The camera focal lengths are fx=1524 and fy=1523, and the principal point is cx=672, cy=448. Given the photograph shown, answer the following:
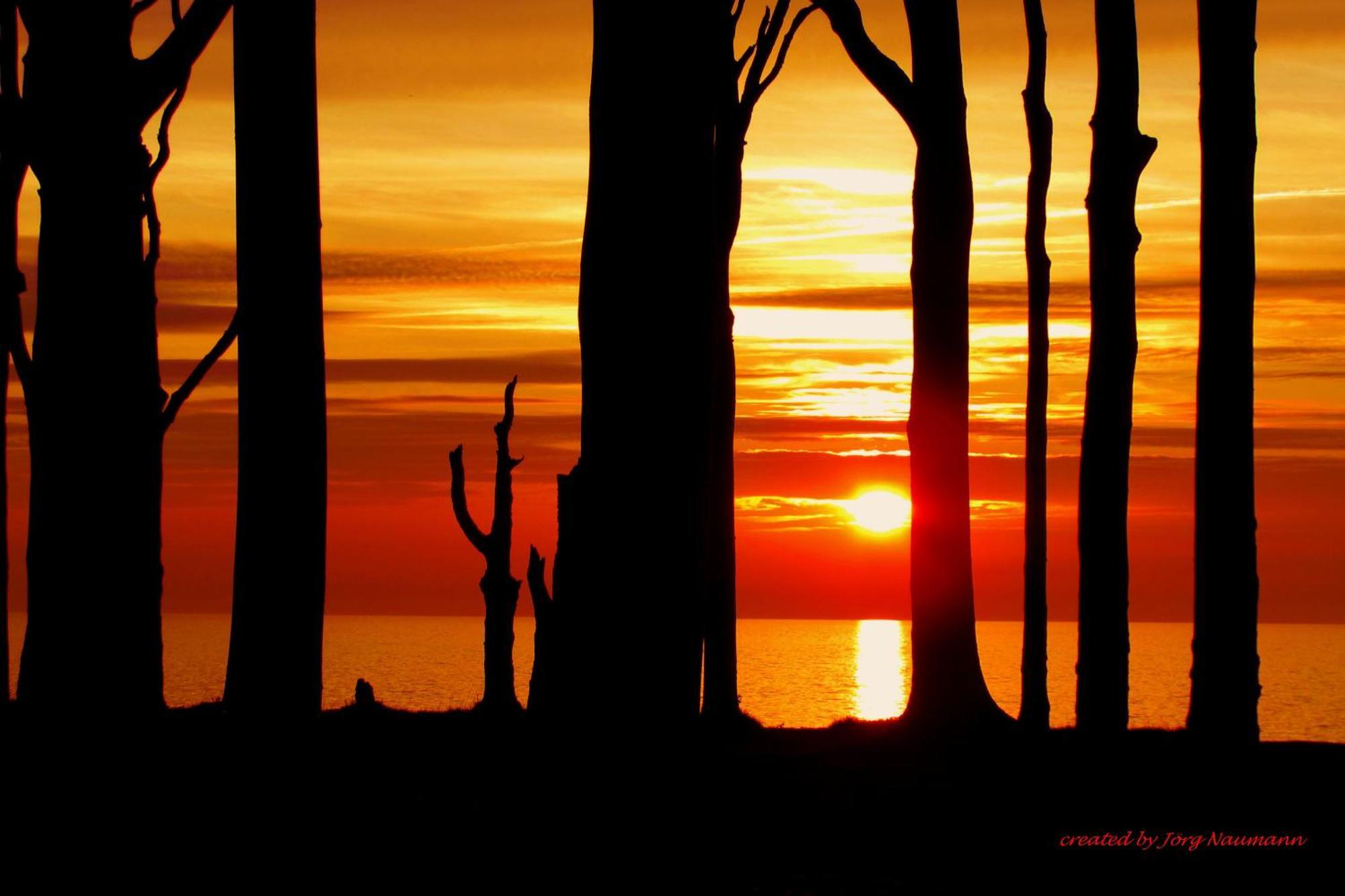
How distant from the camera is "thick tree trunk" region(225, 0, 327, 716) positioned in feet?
35.9

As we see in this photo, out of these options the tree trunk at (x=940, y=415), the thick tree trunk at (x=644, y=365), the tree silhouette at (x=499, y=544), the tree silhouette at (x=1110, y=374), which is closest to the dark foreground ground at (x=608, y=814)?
the thick tree trunk at (x=644, y=365)

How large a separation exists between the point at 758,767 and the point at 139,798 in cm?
523

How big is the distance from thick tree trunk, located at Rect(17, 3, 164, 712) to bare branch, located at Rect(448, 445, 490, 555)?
43.8ft

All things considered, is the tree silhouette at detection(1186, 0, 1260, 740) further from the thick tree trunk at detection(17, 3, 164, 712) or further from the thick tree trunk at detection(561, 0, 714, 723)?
the thick tree trunk at detection(17, 3, 164, 712)

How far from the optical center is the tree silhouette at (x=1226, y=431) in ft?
44.7

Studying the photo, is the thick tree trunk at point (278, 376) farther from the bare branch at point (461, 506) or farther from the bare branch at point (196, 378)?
the bare branch at point (461, 506)

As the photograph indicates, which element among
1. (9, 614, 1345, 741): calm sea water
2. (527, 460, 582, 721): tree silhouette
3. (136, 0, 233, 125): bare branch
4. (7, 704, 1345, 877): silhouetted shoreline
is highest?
(136, 0, 233, 125): bare branch

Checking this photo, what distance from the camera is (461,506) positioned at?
22.7m

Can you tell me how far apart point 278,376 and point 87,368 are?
2.28 meters

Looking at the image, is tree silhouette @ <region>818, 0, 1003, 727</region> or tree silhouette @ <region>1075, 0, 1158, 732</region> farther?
tree silhouette @ <region>1075, 0, 1158, 732</region>

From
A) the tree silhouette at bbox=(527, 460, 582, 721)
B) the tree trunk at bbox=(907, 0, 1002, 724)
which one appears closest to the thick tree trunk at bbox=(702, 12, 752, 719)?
the tree trunk at bbox=(907, 0, 1002, 724)

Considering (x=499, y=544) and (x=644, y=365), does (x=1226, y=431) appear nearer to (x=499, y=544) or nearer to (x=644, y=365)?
(x=644, y=365)

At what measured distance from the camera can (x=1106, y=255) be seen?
1616cm

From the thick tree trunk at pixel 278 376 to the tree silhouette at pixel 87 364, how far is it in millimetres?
1743
